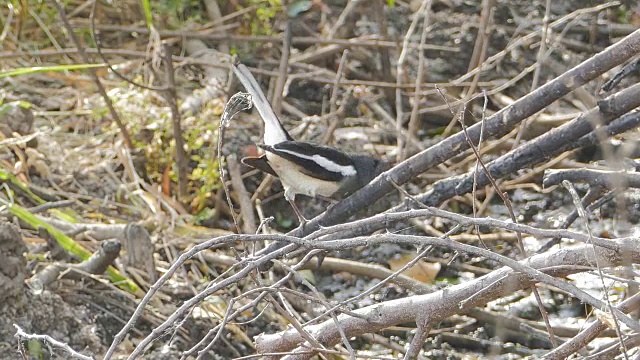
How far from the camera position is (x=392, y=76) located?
20.0 feet

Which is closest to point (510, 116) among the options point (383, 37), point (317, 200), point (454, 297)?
point (454, 297)

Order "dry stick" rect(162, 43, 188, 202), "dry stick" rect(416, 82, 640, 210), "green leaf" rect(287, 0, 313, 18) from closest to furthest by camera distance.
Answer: "dry stick" rect(416, 82, 640, 210) → "dry stick" rect(162, 43, 188, 202) → "green leaf" rect(287, 0, 313, 18)

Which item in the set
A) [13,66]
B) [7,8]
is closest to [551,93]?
[13,66]

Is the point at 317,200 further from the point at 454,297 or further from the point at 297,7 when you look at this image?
the point at 454,297

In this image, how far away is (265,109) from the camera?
13.9 ft

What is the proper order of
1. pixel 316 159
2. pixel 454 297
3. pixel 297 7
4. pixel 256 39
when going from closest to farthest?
pixel 454 297 < pixel 316 159 < pixel 256 39 < pixel 297 7

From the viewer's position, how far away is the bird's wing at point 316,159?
13.8 feet

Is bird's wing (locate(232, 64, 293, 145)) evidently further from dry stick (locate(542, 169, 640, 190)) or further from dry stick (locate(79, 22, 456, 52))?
dry stick (locate(79, 22, 456, 52))

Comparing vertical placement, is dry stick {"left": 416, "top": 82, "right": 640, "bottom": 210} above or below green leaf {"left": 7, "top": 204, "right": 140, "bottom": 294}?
above

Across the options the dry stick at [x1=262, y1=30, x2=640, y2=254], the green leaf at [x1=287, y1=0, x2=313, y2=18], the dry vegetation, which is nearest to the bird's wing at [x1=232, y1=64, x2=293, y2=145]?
the dry vegetation

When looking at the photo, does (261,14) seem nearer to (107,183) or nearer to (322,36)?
(322,36)

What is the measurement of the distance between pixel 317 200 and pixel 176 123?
38.9 inches

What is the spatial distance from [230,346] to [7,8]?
11.2 ft

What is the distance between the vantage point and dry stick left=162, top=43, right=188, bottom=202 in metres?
4.88
